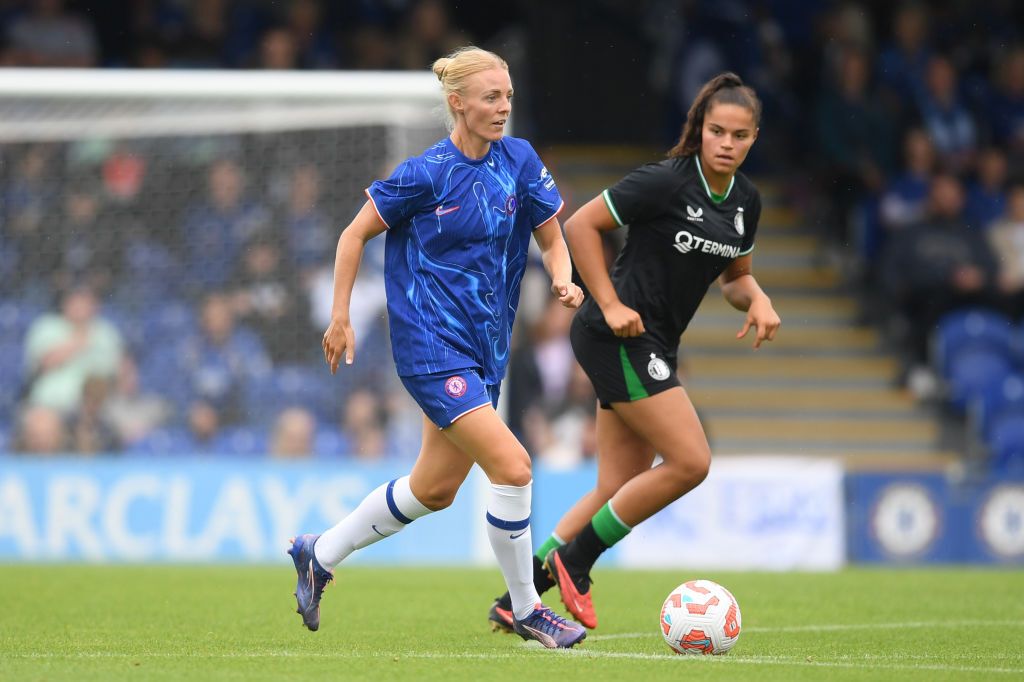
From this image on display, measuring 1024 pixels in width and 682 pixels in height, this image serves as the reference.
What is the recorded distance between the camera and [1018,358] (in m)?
14.7

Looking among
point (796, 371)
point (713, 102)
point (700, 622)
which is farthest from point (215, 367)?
point (700, 622)

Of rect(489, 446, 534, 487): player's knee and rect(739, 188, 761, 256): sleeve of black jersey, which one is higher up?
rect(739, 188, 761, 256): sleeve of black jersey

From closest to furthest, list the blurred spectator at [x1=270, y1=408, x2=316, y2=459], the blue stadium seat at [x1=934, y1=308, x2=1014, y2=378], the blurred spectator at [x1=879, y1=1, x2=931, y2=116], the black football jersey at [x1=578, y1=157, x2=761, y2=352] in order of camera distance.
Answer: the black football jersey at [x1=578, y1=157, x2=761, y2=352], the blurred spectator at [x1=270, y1=408, x2=316, y2=459], the blue stadium seat at [x1=934, y1=308, x2=1014, y2=378], the blurred spectator at [x1=879, y1=1, x2=931, y2=116]

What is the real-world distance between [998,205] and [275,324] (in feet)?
23.3

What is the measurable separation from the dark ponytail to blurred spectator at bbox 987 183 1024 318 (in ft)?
29.7

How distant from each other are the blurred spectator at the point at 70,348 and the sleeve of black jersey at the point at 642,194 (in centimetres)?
750

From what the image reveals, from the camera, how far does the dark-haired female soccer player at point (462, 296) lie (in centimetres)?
583

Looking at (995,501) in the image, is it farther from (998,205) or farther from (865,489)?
(998,205)

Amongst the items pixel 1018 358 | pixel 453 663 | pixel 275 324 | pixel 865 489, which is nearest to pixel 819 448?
pixel 1018 358

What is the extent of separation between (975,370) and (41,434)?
786cm

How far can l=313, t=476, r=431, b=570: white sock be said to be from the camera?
243 inches

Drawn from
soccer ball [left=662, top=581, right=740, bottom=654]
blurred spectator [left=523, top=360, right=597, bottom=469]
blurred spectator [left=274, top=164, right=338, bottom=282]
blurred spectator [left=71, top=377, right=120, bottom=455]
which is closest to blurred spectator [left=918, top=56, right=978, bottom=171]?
blurred spectator [left=523, top=360, right=597, bottom=469]

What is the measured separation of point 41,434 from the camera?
41.9ft

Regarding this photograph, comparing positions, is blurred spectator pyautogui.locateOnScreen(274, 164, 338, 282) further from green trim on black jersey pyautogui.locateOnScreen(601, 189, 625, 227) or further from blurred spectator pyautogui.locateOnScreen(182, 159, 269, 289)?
green trim on black jersey pyautogui.locateOnScreen(601, 189, 625, 227)
